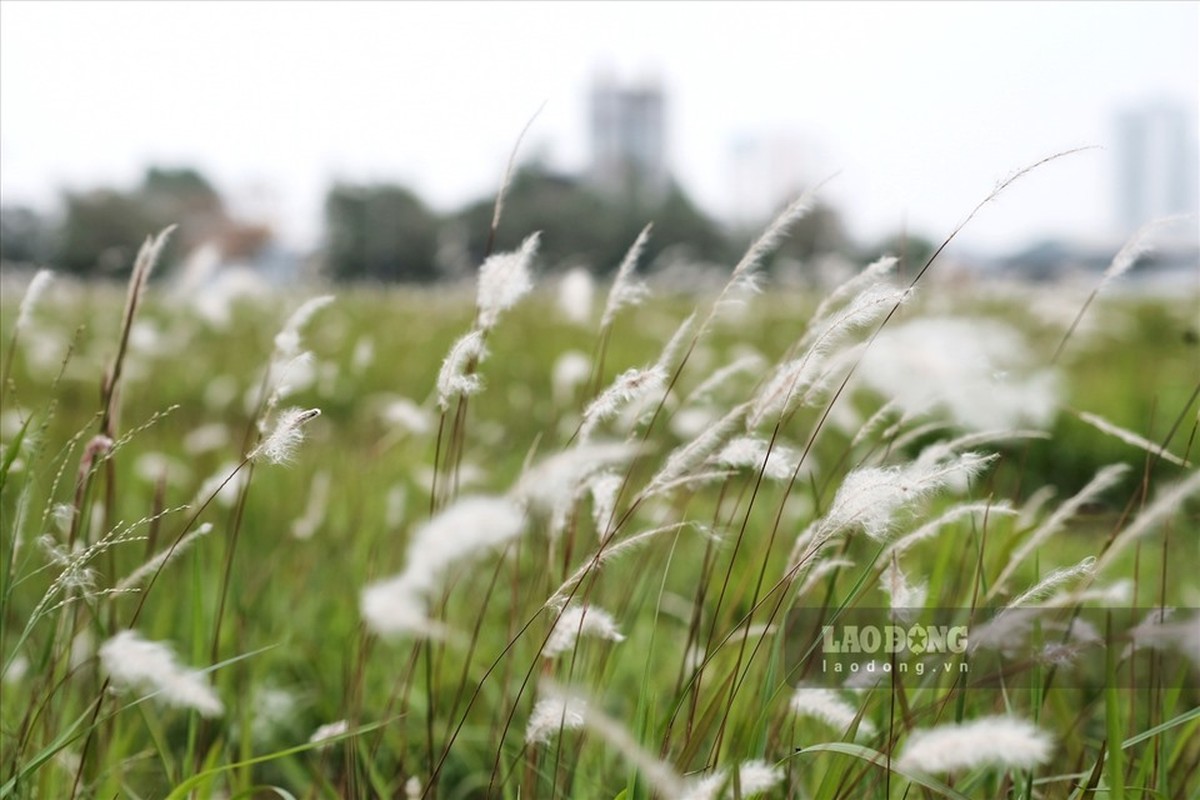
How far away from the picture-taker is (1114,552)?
0.93 meters

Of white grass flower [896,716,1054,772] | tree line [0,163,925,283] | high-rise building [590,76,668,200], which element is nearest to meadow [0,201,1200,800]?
white grass flower [896,716,1054,772]

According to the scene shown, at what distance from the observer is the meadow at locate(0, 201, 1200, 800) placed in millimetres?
842

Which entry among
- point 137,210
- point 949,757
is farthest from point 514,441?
point 137,210

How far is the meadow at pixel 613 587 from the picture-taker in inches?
33.1

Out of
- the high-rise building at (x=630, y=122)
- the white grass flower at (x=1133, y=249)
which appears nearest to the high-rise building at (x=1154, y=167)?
the white grass flower at (x=1133, y=249)

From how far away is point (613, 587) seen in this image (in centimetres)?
223

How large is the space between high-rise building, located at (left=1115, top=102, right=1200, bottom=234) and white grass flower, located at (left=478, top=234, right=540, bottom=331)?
2.09 feet

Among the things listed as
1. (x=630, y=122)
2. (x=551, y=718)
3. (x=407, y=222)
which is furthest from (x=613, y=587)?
(x=630, y=122)

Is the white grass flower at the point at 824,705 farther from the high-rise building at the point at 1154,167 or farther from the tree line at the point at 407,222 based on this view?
the tree line at the point at 407,222

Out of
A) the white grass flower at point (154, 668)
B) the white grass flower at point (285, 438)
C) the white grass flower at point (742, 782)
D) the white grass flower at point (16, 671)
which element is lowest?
the white grass flower at point (16, 671)

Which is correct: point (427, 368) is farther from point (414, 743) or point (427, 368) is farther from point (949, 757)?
point (949, 757)

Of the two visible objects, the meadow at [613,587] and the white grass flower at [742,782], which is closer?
the white grass flower at [742,782]

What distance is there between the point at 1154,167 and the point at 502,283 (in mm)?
18674

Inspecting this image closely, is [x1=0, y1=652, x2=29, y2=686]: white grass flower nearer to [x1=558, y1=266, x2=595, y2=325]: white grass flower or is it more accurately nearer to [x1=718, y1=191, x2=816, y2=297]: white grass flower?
[x1=558, y1=266, x2=595, y2=325]: white grass flower
